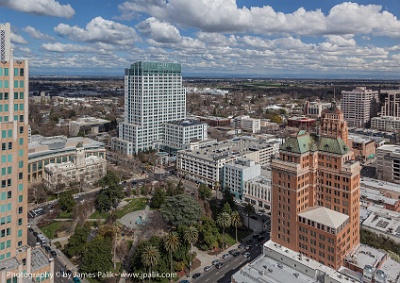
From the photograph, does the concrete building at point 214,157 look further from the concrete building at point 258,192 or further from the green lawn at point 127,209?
the green lawn at point 127,209

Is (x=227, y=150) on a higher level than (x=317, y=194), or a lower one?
higher

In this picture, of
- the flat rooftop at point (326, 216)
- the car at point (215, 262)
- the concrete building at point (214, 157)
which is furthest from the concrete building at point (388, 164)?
the car at point (215, 262)

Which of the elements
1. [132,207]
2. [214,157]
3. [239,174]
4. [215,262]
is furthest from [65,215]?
[239,174]

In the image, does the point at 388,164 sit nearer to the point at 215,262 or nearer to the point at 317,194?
the point at 317,194

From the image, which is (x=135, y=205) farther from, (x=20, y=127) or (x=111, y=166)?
(x=20, y=127)

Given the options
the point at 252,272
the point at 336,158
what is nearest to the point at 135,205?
the point at 252,272

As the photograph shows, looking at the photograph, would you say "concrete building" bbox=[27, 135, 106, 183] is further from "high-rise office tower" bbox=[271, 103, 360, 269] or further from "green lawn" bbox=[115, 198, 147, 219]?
"high-rise office tower" bbox=[271, 103, 360, 269]
